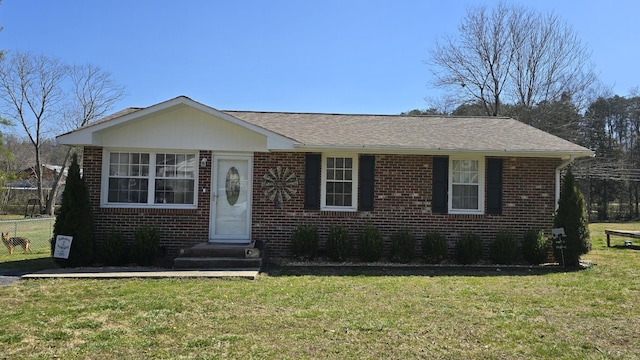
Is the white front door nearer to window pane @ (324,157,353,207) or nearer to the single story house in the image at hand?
the single story house

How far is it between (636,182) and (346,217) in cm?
3752

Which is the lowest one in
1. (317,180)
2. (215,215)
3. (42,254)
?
(42,254)

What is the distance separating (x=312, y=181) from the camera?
10062mm

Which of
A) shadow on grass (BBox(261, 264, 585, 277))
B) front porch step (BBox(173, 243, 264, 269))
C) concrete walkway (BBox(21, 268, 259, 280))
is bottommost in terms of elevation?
concrete walkway (BBox(21, 268, 259, 280))

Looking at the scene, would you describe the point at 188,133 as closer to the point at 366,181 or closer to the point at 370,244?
the point at 366,181

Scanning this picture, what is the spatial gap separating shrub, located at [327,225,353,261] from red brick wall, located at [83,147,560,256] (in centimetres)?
56

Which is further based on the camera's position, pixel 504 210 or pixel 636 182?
pixel 636 182

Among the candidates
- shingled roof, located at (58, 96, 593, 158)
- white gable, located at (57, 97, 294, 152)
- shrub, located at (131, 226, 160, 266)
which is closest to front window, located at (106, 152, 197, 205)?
white gable, located at (57, 97, 294, 152)

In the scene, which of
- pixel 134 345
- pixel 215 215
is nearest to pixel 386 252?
pixel 215 215

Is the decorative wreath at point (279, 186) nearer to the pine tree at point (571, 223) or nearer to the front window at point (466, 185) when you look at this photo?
the front window at point (466, 185)

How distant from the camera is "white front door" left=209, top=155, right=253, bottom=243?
10.1 meters

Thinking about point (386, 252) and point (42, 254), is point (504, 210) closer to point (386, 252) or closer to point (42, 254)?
point (386, 252)

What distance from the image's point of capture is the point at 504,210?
1008 centimetres

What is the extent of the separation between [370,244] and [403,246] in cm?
73
